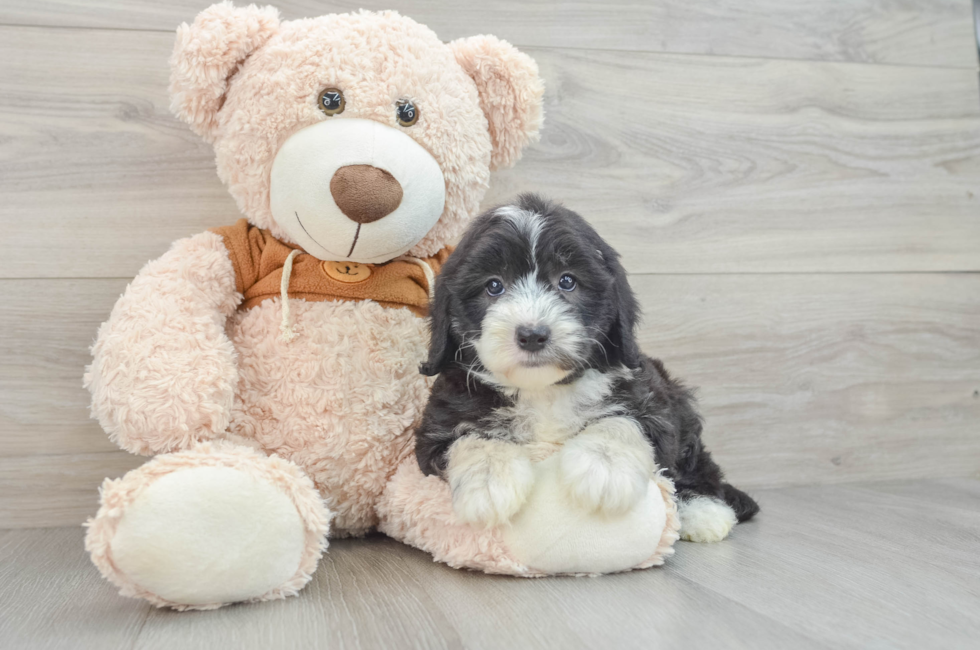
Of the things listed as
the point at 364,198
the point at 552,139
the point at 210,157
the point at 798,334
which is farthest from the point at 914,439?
the point at 210,157

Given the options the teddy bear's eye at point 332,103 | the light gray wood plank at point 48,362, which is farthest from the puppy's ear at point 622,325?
the light gray wood plank at point 48,362

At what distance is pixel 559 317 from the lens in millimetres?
1410

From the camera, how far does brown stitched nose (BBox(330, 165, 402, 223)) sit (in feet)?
5.14

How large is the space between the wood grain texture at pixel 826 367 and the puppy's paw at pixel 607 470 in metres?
0.94

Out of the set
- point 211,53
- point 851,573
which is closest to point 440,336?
point 211,53

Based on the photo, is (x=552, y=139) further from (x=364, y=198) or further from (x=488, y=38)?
(x=364, y=198)

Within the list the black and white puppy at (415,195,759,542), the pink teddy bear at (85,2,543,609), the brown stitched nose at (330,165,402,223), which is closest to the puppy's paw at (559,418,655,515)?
the black and white puppy at (415,195,759,542)

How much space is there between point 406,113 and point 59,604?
3.74 ft

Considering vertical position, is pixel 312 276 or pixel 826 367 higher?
pixel 312 276

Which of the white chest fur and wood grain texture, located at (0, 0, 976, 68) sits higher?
wood grain texture, located at (0, 0, 976, 68)

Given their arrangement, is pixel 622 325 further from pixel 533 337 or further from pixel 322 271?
pixel 322 271

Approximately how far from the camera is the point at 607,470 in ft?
4.56

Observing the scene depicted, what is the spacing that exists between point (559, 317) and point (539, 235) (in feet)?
0.55

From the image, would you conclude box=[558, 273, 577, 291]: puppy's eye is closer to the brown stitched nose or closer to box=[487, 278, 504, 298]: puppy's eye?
box=[487, 278, 504, 298]: puppy's eye
